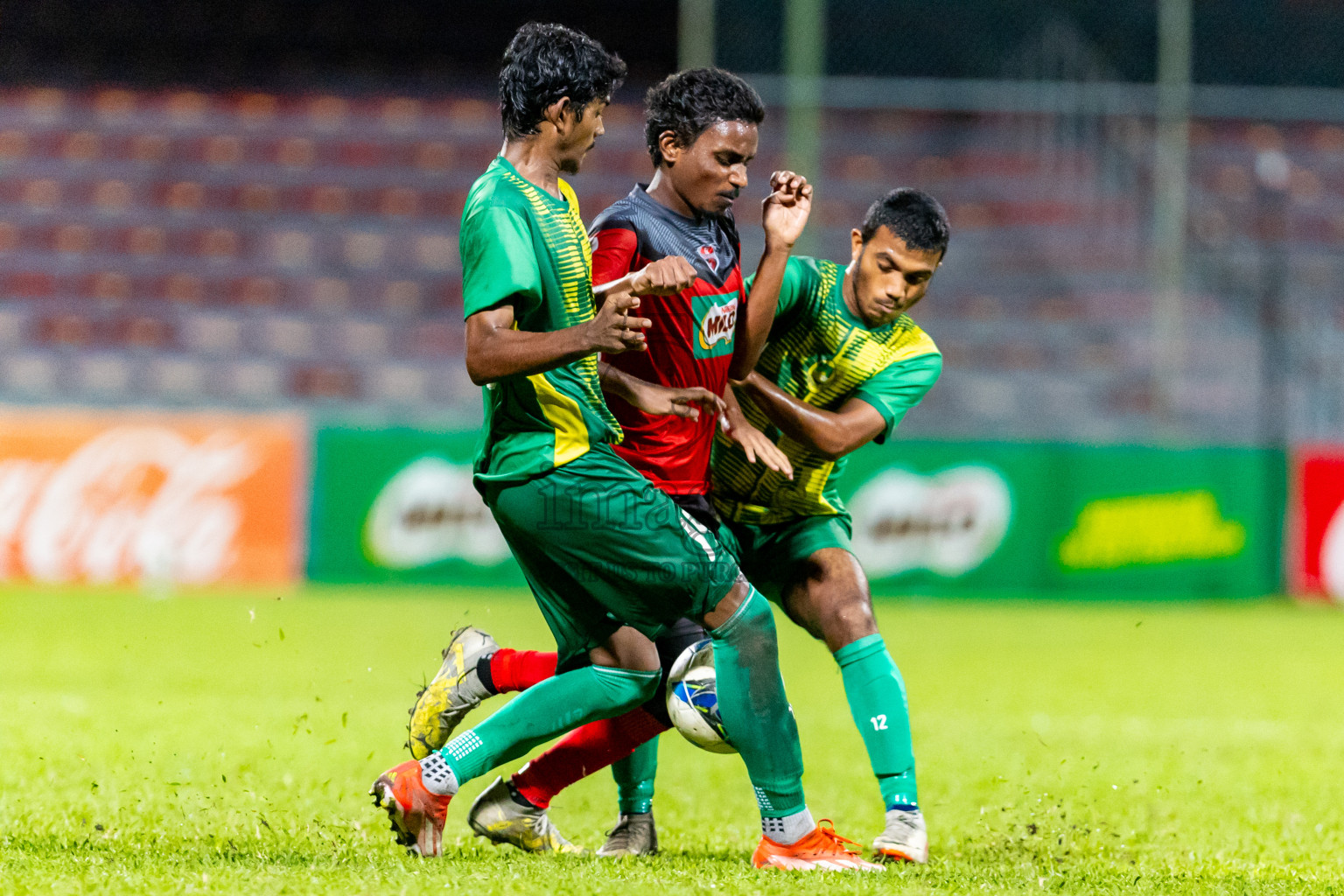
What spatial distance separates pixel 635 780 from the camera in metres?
4.12

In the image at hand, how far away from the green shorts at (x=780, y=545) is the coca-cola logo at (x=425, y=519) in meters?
7.46

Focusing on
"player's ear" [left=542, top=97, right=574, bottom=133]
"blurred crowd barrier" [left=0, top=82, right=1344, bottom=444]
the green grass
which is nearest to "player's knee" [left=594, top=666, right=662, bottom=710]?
the green grass

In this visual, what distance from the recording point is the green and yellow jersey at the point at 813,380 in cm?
430

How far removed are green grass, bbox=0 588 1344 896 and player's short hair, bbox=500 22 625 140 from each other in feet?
5.38

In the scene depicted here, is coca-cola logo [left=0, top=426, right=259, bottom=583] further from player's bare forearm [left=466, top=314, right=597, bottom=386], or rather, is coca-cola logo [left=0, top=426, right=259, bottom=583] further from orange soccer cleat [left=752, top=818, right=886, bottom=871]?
player's bare forearm [left=466, top=314, right=597, bottom=386]

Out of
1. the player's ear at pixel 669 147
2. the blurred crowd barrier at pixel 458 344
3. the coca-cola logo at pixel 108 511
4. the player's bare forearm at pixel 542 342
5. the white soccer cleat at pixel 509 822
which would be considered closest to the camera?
the player's bare forearm at pixel 542 342

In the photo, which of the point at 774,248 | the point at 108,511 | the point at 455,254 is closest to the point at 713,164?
the point at 774,248

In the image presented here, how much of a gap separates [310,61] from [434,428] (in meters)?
6.29

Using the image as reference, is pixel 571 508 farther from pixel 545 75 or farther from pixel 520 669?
pixel 545 75

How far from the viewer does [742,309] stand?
386 cm

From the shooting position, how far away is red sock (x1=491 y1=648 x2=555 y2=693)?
159 inches

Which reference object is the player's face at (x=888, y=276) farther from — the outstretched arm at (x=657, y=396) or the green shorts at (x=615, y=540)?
the green shorts at (x=615, y=540)

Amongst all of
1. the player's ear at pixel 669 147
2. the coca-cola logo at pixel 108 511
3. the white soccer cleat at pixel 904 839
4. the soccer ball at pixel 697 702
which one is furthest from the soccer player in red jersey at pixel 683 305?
the coca-cola logo at pixel 108 511

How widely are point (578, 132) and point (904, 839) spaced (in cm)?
184
